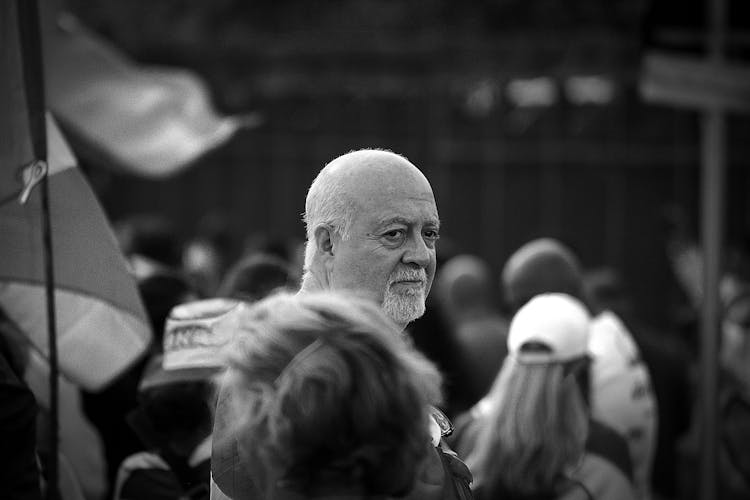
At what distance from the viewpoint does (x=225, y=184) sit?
12422 mm

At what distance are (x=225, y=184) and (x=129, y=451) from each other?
25.7 ft

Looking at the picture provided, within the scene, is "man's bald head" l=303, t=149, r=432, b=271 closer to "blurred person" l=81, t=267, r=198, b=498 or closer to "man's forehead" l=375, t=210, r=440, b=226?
"man's forehead" l=375, t=210, r=440, b=226

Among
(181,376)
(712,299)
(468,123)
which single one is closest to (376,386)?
(181,376)

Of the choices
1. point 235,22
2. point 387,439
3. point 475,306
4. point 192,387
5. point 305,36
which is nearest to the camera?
point 387,439

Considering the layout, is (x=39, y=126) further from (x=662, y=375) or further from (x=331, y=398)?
(x=662, y=375)

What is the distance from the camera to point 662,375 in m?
6.29

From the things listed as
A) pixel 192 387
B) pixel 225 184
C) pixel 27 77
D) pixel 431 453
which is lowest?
pixel 225 184

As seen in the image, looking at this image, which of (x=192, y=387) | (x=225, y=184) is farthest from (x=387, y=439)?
(x=225, y=184)

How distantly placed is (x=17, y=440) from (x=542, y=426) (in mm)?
1787

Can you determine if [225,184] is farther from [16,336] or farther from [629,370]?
[16,336]

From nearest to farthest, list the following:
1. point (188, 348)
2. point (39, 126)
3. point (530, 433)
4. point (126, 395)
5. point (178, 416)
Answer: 1. point (39, 126)
2. point (178, 416)
3. point (188, 348)
4. point (530, 433)
5. point (126, 395)

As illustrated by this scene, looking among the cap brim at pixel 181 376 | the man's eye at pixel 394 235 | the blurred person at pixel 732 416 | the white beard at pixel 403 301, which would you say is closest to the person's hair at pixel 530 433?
the cap brim at pixel 181 376

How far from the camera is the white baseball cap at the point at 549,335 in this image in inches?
152

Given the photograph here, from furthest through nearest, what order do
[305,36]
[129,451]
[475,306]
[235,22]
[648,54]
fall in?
[235,22] → [305,36] → [475,306] → [648,54] → [129,451]
